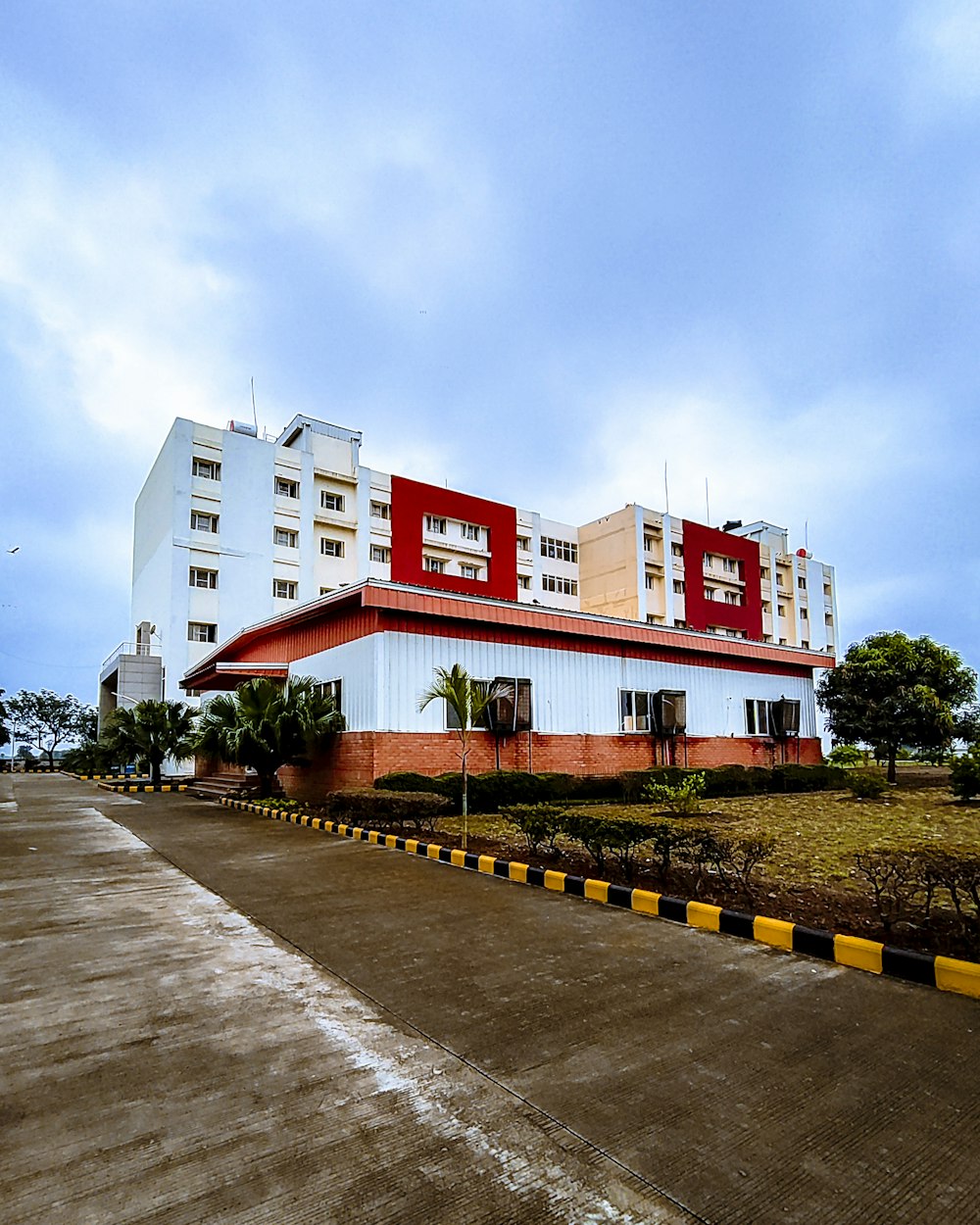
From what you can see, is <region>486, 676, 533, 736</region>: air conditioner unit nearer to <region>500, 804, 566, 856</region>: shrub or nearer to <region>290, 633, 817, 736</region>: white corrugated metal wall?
<region>290, 633, 817, 736</region>: white corrugated metal wall

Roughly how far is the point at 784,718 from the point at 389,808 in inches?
614

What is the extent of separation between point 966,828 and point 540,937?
8634 mm

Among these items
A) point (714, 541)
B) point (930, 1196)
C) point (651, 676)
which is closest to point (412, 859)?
point (930, 1196)

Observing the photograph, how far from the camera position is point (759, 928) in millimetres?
5453

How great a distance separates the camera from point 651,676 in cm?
1972

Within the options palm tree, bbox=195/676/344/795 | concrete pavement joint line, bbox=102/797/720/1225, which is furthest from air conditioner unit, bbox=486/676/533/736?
concrete pavement joint line, bbox=102/797/720/1225

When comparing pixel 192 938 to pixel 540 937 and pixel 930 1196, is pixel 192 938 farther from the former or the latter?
pixel 930 1196

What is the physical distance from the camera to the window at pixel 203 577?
115 feet

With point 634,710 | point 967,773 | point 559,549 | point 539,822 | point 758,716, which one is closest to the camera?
point 539,822

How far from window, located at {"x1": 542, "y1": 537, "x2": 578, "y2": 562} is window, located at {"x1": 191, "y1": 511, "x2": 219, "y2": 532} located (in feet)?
71.8

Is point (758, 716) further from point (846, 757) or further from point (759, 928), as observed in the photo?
point (759, 928)

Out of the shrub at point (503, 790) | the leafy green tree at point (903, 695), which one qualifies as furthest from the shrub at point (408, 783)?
the leafy green tree at point (903, 695)

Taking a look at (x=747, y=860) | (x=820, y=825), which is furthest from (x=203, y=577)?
(x=747, y=860)

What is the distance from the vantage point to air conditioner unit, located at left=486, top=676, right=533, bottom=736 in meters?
15.9
